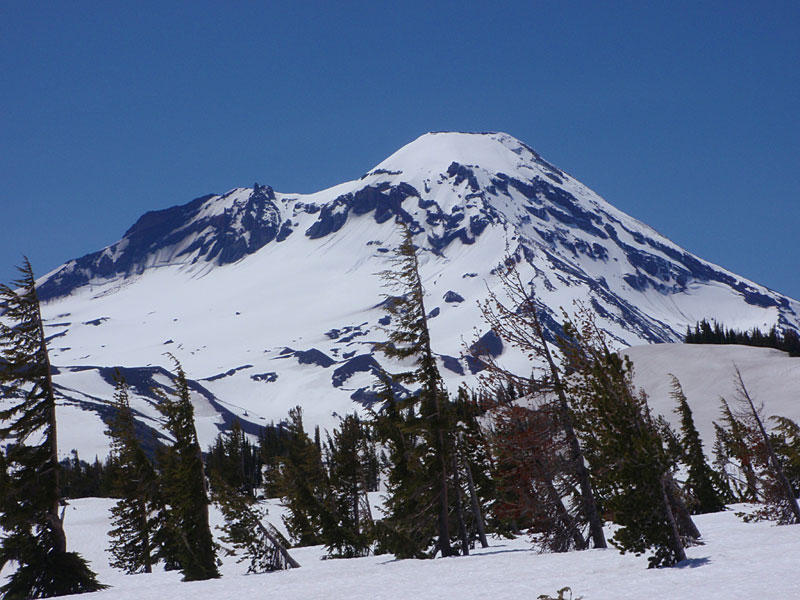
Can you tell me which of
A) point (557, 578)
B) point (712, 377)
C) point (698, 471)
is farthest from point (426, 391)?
point (712, 377)

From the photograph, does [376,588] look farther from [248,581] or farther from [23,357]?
[23,357]

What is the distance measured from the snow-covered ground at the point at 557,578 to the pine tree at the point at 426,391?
2.83 m

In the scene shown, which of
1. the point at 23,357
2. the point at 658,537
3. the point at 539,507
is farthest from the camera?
the point at 23,357

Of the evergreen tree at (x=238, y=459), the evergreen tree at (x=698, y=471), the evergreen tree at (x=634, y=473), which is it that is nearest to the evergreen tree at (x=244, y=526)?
the evergreen tree at (x=634, y=473)

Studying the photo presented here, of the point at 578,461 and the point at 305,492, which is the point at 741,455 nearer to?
the point at 578,461

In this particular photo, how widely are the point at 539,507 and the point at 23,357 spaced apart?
708 inches

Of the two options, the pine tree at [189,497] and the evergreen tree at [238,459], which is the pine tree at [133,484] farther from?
the evergreen tree at [238,459]

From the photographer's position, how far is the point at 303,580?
23.1 metres

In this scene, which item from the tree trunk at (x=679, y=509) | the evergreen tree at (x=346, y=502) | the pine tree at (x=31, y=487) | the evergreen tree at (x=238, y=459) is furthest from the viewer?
the evergreen tree at (x=238, y=459)

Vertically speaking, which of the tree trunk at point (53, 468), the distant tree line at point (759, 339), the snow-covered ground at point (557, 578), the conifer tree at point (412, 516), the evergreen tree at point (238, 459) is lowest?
the snow-covered ground at point (557, 578)

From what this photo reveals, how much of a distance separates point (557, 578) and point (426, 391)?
12042 millimetres

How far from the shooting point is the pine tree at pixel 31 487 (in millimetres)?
23266

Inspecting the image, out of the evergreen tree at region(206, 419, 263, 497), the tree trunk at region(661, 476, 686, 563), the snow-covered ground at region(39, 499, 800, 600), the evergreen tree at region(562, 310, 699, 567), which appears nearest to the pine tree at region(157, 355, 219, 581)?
the snow-covered ground at region(39, 499, 800, 600)

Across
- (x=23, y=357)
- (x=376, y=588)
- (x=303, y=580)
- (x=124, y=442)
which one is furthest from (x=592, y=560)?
(x=124, y=442)
